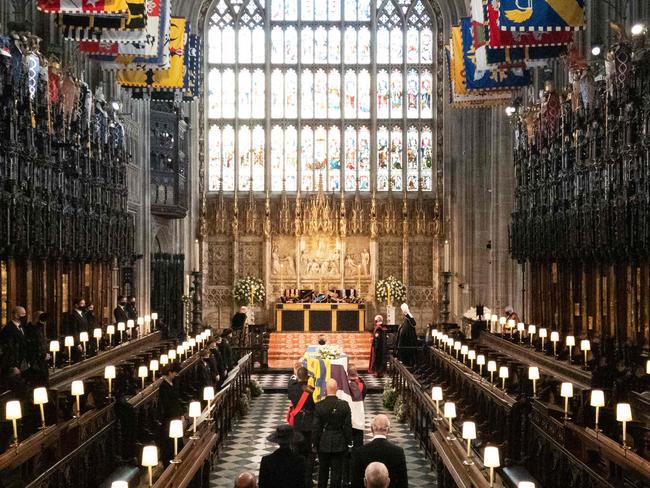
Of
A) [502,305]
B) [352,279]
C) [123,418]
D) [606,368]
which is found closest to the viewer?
[123,418]

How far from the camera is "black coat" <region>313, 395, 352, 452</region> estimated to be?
10.8 metres

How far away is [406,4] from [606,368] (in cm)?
2684

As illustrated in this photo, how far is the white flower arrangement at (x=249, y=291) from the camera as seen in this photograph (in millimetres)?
35062

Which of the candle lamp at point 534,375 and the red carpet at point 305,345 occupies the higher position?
the candle lamp at point 534,375

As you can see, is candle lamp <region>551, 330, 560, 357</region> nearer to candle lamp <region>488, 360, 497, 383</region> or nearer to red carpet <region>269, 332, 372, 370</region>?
candle lamp <region>488, 360, 497, 383</region>

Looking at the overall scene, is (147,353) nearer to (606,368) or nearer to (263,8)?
(606,368)

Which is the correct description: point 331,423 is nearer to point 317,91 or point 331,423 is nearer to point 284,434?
point 284,434

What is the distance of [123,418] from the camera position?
11.5 meters

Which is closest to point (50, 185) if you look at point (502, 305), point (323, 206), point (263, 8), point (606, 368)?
point (606, 368)

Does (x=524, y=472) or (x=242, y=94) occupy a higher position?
(x=242, y=94)

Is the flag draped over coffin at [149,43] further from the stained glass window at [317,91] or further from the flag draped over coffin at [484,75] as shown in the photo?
the stained glass window at [317,91]

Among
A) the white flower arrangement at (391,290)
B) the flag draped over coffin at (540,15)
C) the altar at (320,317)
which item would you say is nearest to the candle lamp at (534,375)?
the flag draped over coffin at (540,15)

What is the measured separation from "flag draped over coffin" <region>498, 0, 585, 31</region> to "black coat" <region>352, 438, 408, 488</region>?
11580mm

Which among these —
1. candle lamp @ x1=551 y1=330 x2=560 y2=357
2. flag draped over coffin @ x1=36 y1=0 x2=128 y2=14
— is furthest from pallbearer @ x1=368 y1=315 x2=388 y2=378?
flag draped over coffin @ x1=36 y1=0 x2=128 y2=14
